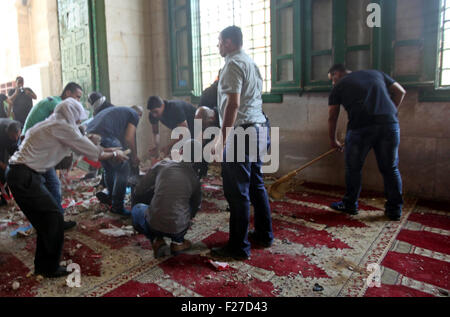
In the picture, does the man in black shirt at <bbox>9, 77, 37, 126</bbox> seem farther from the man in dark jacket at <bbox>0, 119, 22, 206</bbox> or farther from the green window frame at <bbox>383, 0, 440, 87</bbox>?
the green window frame at <bbox>383, 0, 440, 87</bbox>

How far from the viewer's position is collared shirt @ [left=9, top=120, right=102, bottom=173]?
2.48m

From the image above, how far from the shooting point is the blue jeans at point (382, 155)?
11.6 ft

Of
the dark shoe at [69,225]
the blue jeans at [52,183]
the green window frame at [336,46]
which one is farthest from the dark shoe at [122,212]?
the green window frame at [336,46]

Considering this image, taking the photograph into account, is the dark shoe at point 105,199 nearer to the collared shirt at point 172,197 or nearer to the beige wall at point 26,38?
the collared shirt at point 172,197

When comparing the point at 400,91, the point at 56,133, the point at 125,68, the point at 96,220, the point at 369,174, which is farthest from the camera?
the point at 125,68

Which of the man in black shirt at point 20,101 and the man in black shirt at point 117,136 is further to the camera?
the man in black shirt at point 20,101

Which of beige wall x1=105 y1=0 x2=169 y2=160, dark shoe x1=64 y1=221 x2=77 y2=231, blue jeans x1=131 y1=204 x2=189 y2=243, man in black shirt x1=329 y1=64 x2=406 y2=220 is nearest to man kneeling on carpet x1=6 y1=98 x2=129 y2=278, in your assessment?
blue jeans x1=131 y1=204 x2=189 y2=243

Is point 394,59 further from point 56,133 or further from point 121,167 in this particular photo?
point 56,133

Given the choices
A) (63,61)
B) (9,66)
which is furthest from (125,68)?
(9,66)

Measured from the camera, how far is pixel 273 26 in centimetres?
520

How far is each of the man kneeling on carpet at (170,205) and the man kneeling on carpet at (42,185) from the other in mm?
640

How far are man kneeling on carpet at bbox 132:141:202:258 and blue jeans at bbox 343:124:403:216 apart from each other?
1813 mm

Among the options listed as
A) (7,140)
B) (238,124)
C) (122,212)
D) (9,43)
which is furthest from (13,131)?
(9,43)
